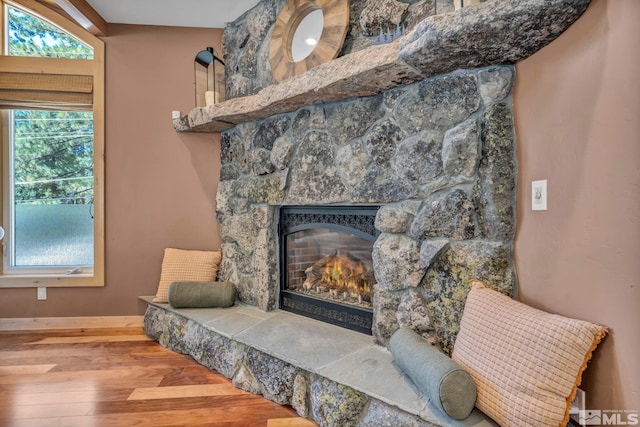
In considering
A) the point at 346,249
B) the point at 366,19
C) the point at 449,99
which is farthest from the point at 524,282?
the point at 366,19

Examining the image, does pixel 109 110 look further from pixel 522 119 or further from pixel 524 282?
pixel 524 282

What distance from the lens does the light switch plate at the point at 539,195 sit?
1.28 metres

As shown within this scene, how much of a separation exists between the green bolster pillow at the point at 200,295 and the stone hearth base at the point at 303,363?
5cm

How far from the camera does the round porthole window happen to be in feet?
5.97

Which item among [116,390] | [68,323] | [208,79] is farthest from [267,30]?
[68,323]

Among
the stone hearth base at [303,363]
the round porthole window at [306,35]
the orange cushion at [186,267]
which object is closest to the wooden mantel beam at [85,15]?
the round porthole window at [306,35]

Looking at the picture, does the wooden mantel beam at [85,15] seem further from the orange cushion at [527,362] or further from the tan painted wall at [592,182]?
the orange cushion at [527,362]

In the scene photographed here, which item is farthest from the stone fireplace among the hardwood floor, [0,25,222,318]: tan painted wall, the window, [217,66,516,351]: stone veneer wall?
the window

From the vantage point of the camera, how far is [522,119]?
4.50ft

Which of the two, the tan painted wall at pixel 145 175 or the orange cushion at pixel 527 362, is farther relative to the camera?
the tan painted wall at pixel 145 175

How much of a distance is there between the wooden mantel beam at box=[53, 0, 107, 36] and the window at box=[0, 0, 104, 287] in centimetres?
13

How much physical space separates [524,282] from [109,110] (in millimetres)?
3135

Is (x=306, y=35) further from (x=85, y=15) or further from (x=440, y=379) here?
(x=440, y=379)

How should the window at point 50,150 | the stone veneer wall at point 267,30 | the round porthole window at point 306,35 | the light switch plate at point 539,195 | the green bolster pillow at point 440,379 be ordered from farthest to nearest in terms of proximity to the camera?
the window at point 50,150, the round porthole window at point 306,35, the stone veneer wall at point 267,30, the light switch plate at point 539,195, the green bolster pillow at point 440,379
